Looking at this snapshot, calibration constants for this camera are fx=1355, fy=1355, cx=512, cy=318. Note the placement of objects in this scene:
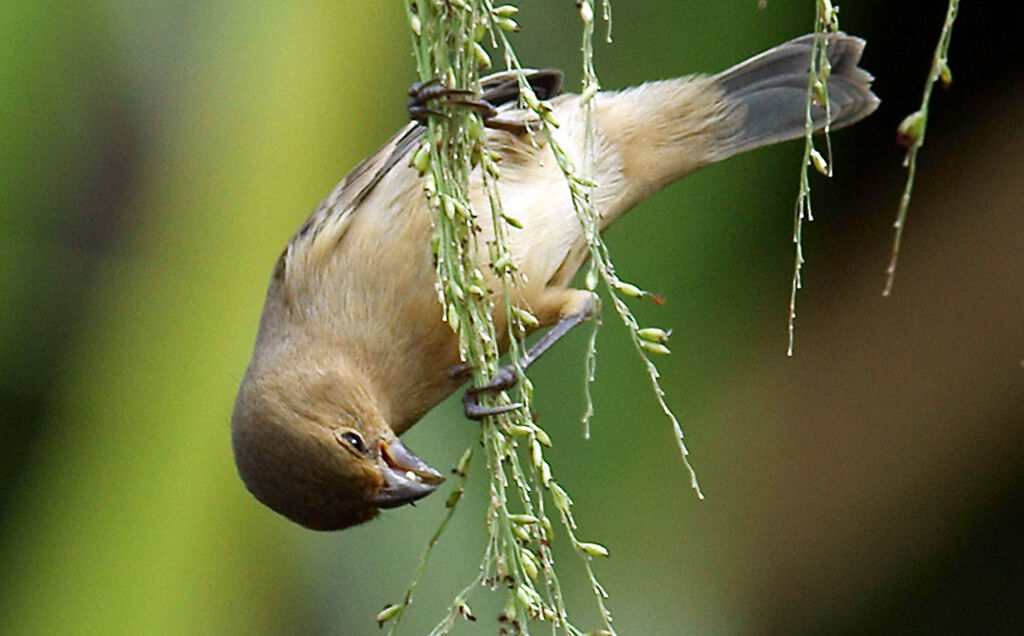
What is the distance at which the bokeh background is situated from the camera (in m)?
3.40

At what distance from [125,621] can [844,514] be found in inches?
75.8

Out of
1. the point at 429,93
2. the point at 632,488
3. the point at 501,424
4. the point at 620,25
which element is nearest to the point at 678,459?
the point at 632,488

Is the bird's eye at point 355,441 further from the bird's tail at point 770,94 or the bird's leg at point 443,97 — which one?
the bird's tail at point 770,94

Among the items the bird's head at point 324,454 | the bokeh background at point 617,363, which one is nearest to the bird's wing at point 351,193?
the bokeh background at point 617,363

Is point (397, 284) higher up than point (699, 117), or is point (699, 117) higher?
point (699, 117)

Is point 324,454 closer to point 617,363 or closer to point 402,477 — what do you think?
point 402,477

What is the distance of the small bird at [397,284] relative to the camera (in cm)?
287

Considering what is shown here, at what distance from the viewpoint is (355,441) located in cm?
287

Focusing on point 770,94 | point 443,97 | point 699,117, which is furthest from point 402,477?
point 770,94

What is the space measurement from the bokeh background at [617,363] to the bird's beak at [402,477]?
57 cm

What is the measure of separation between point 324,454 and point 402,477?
17 centimetres

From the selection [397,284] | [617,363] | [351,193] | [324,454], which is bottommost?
[617,363]

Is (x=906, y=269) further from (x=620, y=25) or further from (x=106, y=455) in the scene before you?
(x=106, y=455)

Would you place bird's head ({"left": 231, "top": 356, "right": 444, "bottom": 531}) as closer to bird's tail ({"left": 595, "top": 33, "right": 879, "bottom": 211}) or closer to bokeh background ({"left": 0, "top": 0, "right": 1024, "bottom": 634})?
bokeh background ({"left": 0, "top": 0, "right": 1024, "bottom": 634})
